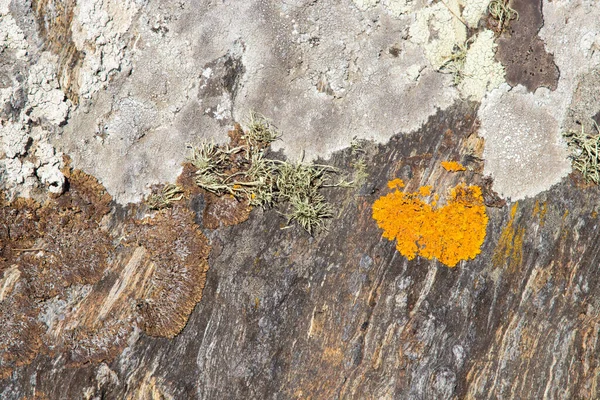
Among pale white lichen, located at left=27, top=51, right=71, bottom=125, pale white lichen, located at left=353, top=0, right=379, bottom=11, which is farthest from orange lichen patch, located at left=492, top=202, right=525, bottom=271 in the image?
pale white lichen, located at left=27, top=51, right=71, bottom=125

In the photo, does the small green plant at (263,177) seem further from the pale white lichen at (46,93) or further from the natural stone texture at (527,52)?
the natural stone texture at (527,52)

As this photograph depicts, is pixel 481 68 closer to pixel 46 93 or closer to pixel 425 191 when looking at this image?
pixel 425 191

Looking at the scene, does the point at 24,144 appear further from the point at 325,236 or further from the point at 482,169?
the point at 482,169

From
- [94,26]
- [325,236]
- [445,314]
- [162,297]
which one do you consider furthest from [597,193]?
[94,26]

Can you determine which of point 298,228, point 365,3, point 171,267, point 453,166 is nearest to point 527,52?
point 453,166

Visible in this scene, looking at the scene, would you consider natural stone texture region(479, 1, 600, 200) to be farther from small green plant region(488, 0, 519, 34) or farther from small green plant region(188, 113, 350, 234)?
small green plant region(188, 113, 350, 234)
